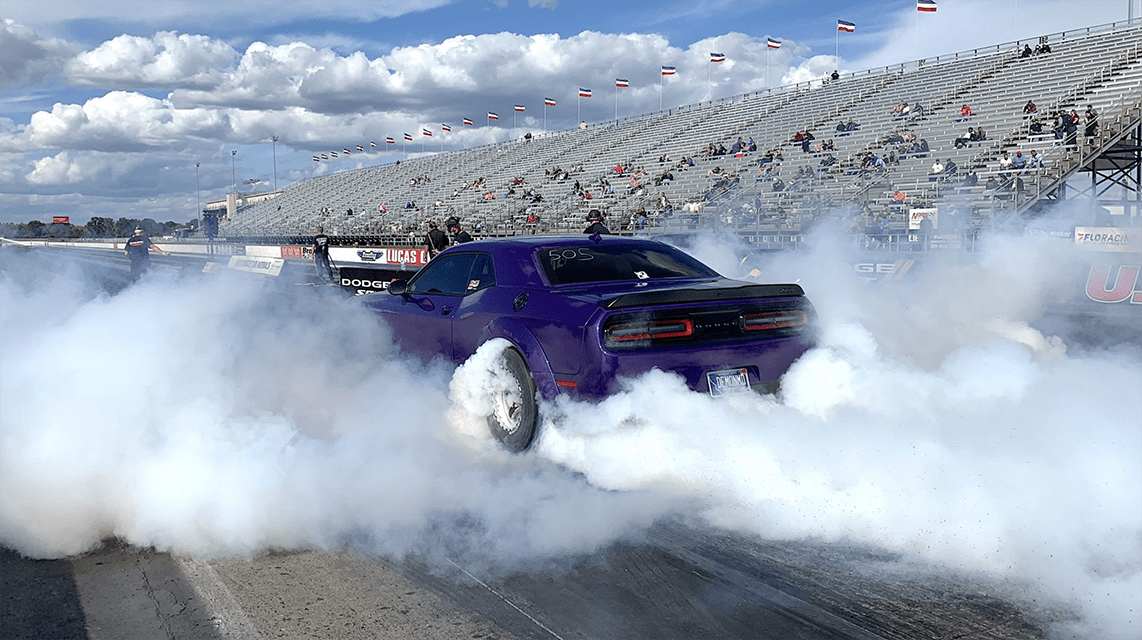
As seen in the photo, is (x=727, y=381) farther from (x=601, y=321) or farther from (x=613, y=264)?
(x=613, y=264)

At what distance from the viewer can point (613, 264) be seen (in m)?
5.77

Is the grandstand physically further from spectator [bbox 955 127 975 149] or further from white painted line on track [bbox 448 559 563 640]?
white painted line on track [bbox 448 559 563 640]

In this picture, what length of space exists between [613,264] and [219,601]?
10.2ft

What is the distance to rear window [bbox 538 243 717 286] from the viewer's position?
18.4ft

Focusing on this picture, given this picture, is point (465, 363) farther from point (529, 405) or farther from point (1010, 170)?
point (1010, 170)

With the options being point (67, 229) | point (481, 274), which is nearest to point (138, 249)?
point (67, 229)

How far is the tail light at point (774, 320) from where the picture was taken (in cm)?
507

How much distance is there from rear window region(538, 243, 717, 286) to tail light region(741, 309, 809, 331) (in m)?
0.79

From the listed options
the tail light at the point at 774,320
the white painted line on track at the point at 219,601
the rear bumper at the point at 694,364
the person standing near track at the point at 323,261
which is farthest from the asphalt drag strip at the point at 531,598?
the person standing near track at the point at 323,261

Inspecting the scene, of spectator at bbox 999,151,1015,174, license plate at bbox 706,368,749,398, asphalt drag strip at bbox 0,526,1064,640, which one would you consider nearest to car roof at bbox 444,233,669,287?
license plate at bbox 706,368,749,398

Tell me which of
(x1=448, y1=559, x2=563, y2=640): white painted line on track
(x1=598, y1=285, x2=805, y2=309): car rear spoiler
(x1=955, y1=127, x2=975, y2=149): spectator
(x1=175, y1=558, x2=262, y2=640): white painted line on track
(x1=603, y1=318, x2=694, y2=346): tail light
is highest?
(x1=955, y1=127, x2=975, y2=149): spectator

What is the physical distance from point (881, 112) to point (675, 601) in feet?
94.3

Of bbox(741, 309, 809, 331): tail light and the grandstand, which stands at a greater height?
the grandstand

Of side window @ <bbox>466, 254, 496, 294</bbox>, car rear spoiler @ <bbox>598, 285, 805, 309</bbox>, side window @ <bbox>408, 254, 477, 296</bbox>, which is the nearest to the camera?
car rear spoiler @ <bbox>598, 285, 805, 309</bbox>
